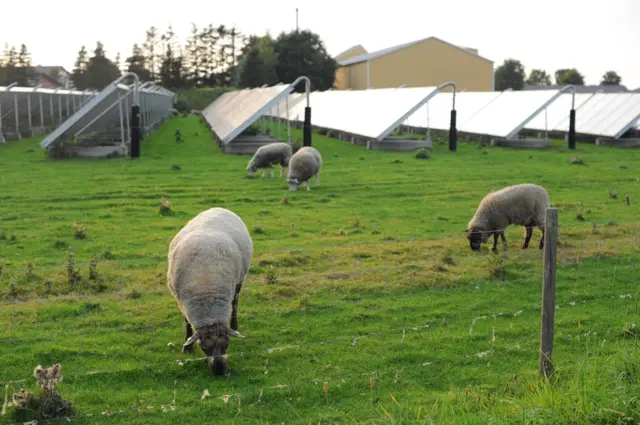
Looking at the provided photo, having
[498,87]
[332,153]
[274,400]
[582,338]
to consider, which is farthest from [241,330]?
[498,87]

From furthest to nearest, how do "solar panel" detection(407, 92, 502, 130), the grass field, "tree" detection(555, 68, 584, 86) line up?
"tree" detection(555, 68, 584, 86), "solar panel" detection(407, 92, 502, 130), the grass field

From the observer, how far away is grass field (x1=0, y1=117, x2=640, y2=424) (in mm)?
6914

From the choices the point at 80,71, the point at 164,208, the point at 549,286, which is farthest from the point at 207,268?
the point at 80,71

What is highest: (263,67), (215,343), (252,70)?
(263,67)

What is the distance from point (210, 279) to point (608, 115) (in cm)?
3711

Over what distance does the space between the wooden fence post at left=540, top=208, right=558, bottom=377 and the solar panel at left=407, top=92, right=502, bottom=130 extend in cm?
3712

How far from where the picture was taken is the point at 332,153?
32.8m

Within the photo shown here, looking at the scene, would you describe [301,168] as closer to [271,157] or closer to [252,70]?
[271,157]

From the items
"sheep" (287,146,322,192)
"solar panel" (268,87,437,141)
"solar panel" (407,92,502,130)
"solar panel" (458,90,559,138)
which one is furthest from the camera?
"solar panel" (407,92,502,130)

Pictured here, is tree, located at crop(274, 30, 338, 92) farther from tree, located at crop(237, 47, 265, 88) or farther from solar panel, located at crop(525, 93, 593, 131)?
solar panel, located at crop(525, 93, 593, 131)

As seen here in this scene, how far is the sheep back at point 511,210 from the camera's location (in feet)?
45.5

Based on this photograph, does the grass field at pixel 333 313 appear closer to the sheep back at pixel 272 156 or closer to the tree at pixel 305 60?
the sheep back at pixel 272 156

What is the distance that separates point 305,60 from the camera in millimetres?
88000

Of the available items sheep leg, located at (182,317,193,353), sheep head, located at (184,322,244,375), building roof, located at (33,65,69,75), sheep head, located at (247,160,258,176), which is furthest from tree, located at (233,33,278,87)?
sheep head, located at (184,322,244,375)
